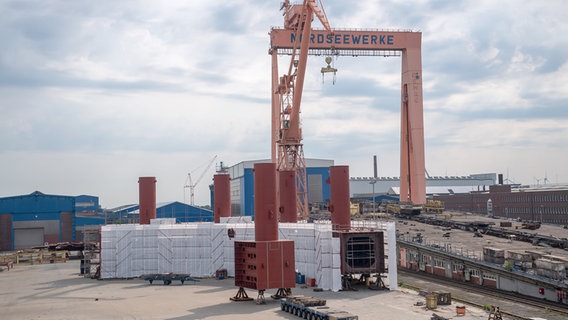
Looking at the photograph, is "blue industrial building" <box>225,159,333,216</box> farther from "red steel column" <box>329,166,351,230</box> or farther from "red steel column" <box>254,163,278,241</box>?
"red steel column" <box>254,163,278,241</box>

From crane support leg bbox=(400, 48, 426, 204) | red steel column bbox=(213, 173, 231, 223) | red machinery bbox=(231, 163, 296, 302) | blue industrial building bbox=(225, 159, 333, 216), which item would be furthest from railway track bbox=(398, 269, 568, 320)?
blue industrial building bbox=(225, 159, 333, 216)

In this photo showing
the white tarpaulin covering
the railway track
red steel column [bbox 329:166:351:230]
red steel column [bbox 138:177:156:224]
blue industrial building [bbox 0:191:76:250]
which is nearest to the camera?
the railway track

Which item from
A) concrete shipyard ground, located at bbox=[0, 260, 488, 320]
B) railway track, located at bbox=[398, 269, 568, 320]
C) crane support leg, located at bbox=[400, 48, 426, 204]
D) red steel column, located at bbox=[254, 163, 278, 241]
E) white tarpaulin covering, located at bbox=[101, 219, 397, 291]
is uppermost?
crane support leg, located at bbox=[400, 48, 426, 204]

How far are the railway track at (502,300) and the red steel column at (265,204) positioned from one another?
1162cm

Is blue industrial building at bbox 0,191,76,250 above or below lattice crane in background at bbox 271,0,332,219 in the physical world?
below

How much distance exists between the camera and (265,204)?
35.5 metres

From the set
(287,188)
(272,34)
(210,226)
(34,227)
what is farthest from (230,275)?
(34,227)

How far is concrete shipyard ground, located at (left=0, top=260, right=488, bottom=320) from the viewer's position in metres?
31.5

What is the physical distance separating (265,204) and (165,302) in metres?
8.43

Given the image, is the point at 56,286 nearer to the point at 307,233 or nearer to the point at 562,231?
the point at 307,233

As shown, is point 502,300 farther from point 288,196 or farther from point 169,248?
point 169,248

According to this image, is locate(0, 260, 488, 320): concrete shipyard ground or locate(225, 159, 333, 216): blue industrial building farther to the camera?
locate(225, 159, 333, 216): blue industrial building

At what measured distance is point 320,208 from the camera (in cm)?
8588

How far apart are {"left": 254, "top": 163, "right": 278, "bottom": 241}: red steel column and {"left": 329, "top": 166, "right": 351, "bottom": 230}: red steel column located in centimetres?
849
